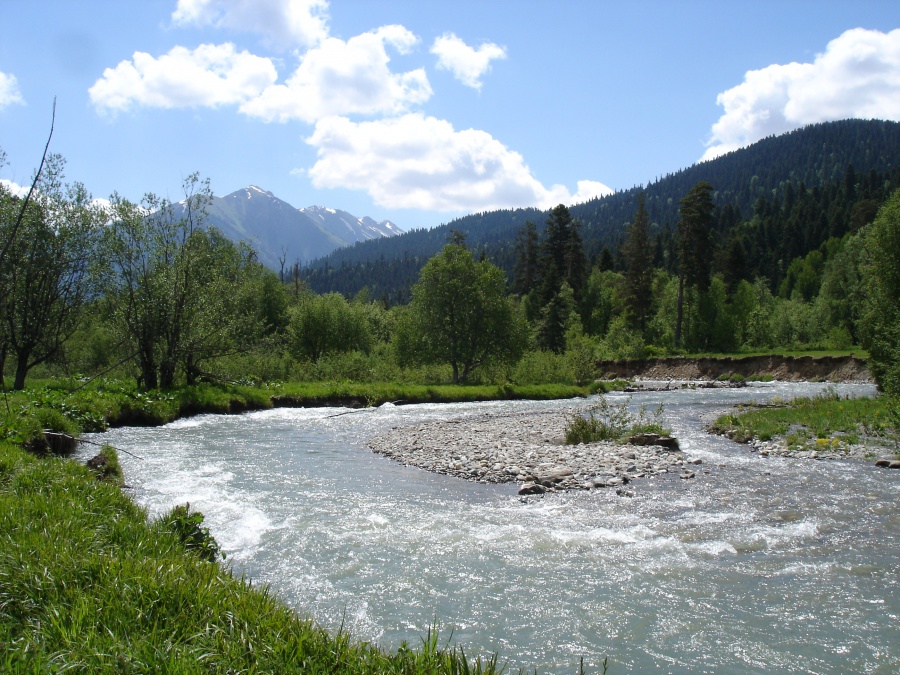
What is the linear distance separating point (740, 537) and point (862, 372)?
45.6 meters

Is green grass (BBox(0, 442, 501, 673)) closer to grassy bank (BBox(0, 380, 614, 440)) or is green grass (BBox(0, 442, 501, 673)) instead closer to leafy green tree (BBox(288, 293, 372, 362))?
grassy bank (BBox(0, 380, 614, 440))

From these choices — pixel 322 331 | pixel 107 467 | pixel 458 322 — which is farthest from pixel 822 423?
pixel 322 331

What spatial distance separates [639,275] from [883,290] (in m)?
50.1

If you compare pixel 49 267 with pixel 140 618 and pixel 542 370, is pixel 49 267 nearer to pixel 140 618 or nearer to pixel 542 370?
pixel 140 618

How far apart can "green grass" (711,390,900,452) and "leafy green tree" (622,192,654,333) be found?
54.2 metres

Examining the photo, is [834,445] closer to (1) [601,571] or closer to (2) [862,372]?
(1) [601,571]

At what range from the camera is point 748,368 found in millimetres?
55594

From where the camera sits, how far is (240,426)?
22922 millimetres

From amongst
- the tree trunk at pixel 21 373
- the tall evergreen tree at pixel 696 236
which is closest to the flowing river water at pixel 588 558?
the tree trunk at pixel 21 373

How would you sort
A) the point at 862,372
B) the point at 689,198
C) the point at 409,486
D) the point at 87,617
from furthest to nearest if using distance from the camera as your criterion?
1. the point at 689,198
2. the point at 862,372
3. the point at 409,486
4. the point at 87,617

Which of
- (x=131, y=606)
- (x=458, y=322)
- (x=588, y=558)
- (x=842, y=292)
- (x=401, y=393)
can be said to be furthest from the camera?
(x=842, y=292)

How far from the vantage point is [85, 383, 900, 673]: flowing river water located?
571 cm

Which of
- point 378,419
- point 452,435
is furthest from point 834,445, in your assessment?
point 378,419

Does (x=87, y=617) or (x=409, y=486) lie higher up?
(x=87, y=617)
